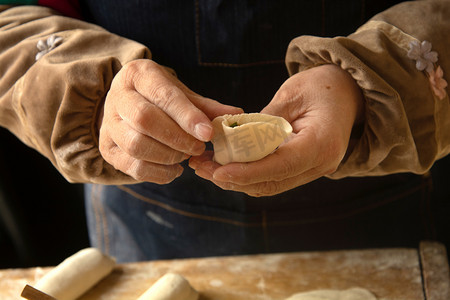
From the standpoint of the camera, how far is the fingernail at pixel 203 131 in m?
0.68

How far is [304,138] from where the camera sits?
28.5 inches

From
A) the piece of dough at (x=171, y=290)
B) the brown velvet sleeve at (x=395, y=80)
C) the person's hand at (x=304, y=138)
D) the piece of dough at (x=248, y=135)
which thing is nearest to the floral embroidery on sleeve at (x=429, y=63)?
the brown velvet sleeve at (x=395, y=80)

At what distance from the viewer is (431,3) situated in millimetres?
871

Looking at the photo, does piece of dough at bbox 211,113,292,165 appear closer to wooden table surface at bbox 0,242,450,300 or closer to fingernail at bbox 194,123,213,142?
fingernail at bbox 194,123,213,142

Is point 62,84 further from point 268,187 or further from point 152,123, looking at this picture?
point 268,187

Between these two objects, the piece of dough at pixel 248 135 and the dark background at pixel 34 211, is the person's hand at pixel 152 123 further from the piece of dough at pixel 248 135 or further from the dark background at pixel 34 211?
the dark background at pixel 34 211

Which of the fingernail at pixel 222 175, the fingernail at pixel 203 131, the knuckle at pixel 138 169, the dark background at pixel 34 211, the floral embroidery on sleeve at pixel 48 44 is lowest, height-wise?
the dark background at pixel 34 211

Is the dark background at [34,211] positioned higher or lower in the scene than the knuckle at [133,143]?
lower

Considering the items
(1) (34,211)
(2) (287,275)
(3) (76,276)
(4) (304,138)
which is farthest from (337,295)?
(1) (34,211)

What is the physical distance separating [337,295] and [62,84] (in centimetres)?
66

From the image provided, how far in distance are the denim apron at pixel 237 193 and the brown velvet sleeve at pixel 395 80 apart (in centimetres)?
13

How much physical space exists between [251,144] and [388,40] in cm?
32

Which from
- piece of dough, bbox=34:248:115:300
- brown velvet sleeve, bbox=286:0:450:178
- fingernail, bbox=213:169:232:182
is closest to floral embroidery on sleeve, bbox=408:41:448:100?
brown velvet sleeve, bbox=286:0:450:178

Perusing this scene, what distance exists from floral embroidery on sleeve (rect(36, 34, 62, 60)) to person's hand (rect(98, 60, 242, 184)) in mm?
220
